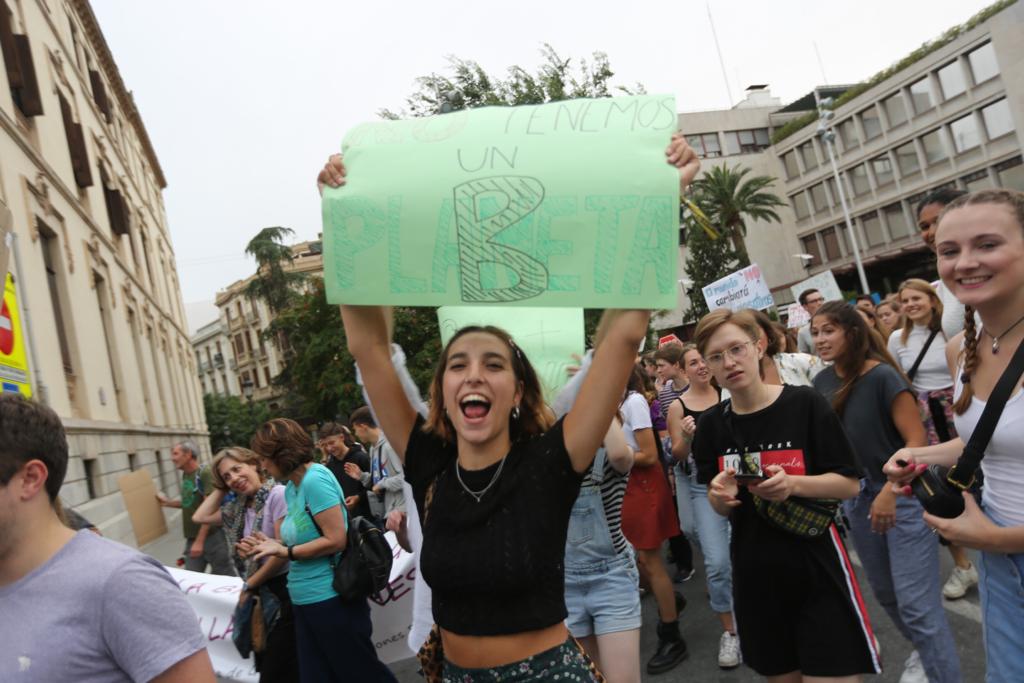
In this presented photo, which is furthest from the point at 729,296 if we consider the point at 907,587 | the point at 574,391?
the point at 574,391

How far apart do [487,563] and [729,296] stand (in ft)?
37.1

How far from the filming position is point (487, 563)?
2.18 meters

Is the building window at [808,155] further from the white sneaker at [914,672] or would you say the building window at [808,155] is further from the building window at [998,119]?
the white sneaker at [914,672]

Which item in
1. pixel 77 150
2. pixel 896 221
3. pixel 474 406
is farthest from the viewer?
pixel 896 221

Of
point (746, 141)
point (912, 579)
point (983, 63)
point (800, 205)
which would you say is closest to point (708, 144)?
point (746, 141)

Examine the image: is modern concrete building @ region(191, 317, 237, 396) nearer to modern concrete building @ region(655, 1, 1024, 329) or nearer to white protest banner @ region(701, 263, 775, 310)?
modern concrete building @ region(655, 1, 1024, 329)

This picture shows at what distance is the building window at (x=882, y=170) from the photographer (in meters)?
46.8

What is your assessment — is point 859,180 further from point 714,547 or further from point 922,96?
point 714,547

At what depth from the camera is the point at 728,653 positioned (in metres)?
4.87

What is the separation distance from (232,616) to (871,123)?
50.2 meters

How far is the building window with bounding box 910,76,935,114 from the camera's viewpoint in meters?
43.4

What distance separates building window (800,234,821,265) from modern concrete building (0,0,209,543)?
40617 millimetres

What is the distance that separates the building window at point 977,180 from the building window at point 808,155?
10.7 m

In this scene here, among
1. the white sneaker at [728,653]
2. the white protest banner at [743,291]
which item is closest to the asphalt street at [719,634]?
the white sneaker at [728,653]
